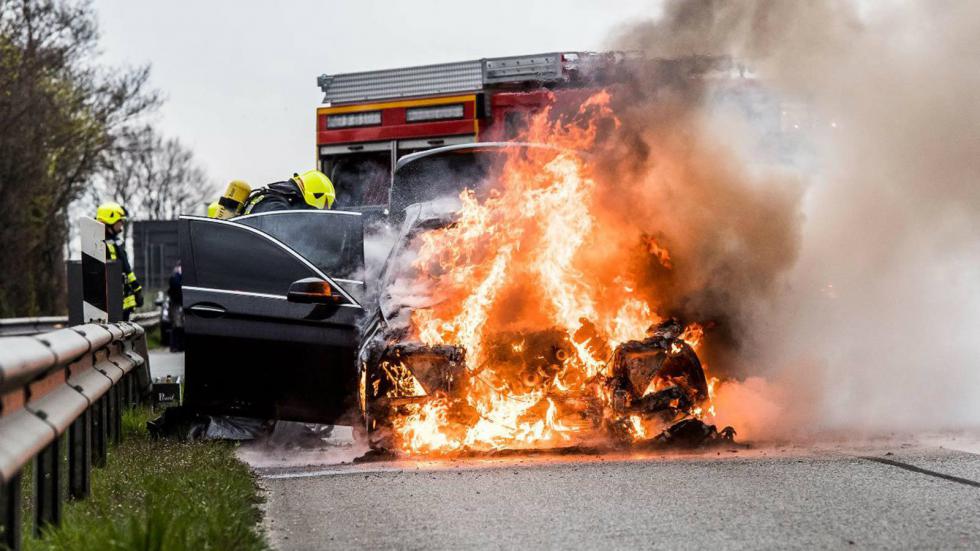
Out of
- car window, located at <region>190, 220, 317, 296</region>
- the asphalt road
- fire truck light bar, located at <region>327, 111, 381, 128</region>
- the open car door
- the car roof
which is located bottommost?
the asphalt road

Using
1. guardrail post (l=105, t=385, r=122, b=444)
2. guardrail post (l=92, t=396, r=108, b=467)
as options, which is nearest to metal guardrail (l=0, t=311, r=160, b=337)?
guardrail post (l=105, t=385, r=122, b=444)

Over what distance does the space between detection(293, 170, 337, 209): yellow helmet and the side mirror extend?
284cm

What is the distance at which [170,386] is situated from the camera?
1225cm

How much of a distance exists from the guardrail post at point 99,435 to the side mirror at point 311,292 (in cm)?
150

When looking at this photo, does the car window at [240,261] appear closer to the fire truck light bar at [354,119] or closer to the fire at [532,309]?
the fire at [532,309]

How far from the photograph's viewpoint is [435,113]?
1423 centimetres

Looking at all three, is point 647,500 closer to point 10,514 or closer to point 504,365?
point 504,365

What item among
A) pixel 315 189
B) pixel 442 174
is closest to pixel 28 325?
pixel 315 189

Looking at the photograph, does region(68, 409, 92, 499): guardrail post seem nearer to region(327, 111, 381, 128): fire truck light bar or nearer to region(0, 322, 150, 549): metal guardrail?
region(0, 322, 150, 549): metal guardrail

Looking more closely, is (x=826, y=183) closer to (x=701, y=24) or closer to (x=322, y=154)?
(x=701, y=24)

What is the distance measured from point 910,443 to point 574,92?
3.76m

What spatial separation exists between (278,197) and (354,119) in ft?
10.2

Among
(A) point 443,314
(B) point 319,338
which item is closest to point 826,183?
(A) point 443,314

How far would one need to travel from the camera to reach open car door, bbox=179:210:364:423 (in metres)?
9.16
